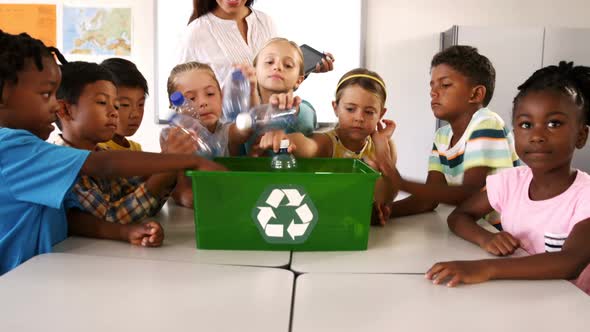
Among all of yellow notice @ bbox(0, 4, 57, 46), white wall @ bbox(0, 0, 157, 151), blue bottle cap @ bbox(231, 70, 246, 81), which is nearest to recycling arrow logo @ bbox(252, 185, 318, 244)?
blue bottle cap @ bbox(231, 70, 246, 81)

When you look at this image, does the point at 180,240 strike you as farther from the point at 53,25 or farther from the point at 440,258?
the point at 53,25

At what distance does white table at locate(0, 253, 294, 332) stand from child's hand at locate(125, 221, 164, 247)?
0.34ft

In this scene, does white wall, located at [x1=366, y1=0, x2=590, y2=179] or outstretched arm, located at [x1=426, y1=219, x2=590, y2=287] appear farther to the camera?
white wall, located at [x1=366, y1=0, x2=590, y2=179]

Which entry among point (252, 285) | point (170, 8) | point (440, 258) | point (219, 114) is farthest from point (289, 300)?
point (170, 8)

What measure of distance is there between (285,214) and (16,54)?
696 mm

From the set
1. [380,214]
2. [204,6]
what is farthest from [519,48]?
[380,214]

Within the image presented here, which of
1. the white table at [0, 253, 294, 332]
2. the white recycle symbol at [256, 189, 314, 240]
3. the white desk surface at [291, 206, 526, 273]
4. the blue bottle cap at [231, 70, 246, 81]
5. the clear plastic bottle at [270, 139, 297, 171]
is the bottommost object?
the white table at [0, 253, 294, 332]

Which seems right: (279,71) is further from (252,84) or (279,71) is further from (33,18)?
(33,18)

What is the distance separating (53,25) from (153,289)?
10.2 ft

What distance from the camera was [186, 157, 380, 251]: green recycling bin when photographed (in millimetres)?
1006

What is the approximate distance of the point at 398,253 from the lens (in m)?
1.06

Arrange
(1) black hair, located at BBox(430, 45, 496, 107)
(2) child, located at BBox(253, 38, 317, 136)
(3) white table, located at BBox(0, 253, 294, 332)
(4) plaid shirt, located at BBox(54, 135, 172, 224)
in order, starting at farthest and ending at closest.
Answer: (1) black hair, located at BBox(430, 45, 496, 107) → (2) child, located at BBox(253, 38, 317, 136) → (4) plaid shirt, located at BBox(54, 135, 172, 224) → (3) white table, located at BBox(0, 253, 294, 332)

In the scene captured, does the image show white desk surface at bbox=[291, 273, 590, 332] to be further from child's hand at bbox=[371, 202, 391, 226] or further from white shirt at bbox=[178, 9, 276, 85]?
white shirt at bbox=[178, 9, 276, 85]

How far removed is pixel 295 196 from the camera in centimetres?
102
